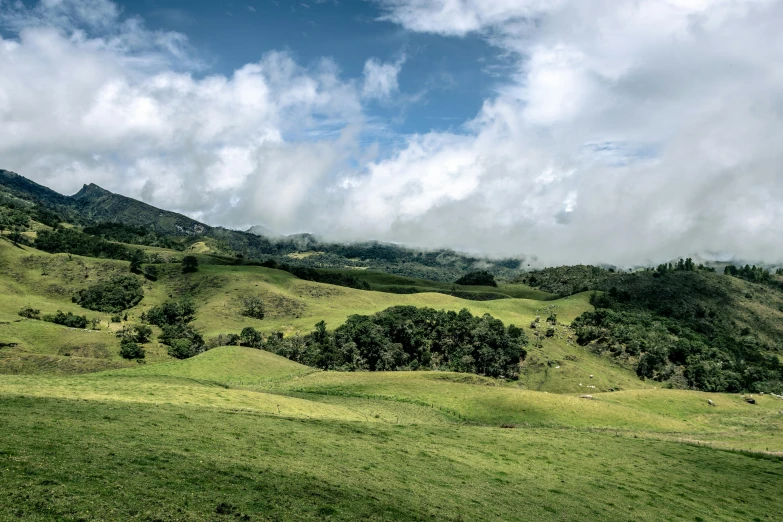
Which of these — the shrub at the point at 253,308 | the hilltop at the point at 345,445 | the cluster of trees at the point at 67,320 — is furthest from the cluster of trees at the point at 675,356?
the cluster of trees at the point at 67,320

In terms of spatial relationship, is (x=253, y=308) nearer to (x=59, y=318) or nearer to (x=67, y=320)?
(x=67, y=320)

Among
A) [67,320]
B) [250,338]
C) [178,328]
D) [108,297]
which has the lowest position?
[67,320]

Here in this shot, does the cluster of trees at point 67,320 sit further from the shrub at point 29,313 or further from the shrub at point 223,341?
the shrub at point 223,341

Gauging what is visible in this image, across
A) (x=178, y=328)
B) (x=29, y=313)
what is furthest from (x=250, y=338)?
(x=29, y=313)

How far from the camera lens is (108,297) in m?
187

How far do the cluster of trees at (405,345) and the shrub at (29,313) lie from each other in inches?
2458

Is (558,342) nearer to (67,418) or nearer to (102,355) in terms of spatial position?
(102,355)

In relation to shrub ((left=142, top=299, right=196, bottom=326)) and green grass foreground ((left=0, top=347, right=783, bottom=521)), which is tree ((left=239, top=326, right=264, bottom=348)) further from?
green grass foreground ((left=0, top=347, right=783, bottom=521))

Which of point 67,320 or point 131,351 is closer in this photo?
point 131,351

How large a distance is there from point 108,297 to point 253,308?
56.3 meters

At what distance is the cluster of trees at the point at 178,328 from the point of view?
436 feet

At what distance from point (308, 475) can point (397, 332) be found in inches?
4838

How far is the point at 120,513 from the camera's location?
18422 millimetres

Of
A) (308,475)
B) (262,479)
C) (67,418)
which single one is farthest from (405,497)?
(67,418)
